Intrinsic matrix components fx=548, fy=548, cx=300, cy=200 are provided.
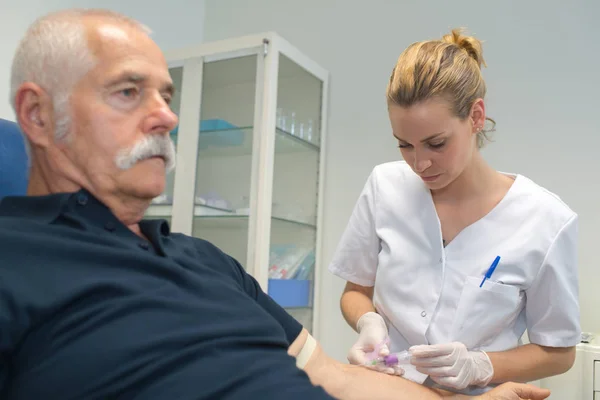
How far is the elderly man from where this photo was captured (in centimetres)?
78

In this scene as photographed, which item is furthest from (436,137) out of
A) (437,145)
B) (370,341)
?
(370,341)

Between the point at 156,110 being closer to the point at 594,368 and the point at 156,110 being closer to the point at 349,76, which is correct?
the point at 594,368

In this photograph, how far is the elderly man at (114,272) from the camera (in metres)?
0.78

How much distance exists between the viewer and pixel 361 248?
1.62 meters

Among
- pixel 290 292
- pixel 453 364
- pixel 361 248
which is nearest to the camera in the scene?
pixel 453 364

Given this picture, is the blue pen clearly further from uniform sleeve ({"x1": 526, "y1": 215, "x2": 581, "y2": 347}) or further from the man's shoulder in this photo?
the man's shoulder

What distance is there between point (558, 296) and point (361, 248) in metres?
0.54

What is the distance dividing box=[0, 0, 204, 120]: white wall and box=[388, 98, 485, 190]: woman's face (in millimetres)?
1116

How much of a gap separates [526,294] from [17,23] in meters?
2.29

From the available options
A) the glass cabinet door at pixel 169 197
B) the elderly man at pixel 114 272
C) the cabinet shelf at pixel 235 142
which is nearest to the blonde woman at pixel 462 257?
the elderly man at pixel 114 272

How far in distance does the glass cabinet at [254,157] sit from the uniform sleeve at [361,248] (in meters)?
0.91

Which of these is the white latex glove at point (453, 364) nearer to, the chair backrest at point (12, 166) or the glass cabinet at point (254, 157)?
the chair backrest at point (12, 166)

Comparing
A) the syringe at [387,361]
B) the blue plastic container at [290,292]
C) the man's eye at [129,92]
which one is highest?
the man's eye at [129,92]

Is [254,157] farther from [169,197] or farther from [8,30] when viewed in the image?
[8,30]
